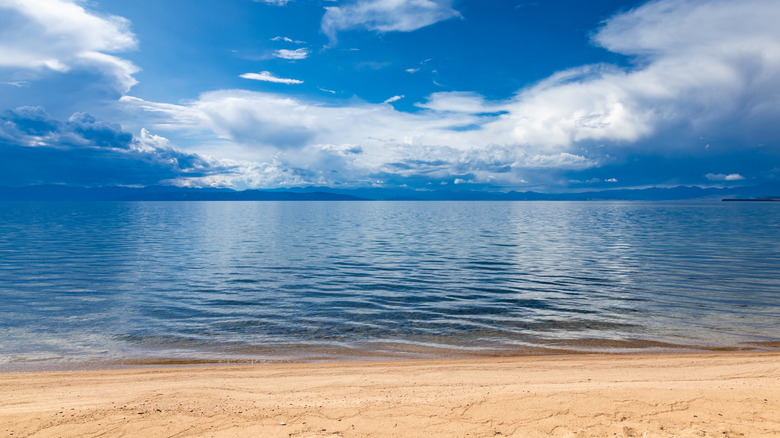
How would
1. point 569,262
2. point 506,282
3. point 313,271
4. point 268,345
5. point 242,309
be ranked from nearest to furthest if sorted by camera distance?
point 268,345, point 242,309, point 506,282, point 313,271, point 569,262

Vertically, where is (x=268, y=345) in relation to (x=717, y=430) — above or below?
below

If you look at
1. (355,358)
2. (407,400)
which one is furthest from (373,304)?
(407,400)

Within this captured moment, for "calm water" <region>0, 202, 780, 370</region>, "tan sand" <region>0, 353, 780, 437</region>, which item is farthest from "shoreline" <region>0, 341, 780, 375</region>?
"tan sand" <region>0, 353, 780, 437</region>

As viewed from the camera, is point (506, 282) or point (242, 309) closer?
point (242, 309)

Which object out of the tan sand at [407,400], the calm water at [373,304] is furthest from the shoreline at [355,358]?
the tan sand at [407,400]

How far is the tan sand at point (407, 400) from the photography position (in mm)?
8570

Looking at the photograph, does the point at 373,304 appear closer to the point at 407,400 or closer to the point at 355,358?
the point at 355,358

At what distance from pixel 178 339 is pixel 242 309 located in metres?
4.78

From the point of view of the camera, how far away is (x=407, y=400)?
33.7 ft

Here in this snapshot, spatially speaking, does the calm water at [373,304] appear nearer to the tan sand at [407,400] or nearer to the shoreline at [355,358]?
the shoreline at [355,358]

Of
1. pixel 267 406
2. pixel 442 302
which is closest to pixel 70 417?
pixel 267 406

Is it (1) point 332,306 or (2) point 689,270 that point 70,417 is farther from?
(2) point 689,270

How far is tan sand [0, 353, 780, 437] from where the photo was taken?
857 cm

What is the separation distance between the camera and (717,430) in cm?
817
